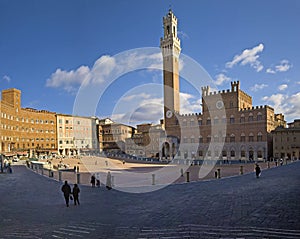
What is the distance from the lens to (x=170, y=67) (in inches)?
2253

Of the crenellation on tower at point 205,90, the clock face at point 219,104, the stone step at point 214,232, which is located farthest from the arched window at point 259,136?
the stone step at point 214,232

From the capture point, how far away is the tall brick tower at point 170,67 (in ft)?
184

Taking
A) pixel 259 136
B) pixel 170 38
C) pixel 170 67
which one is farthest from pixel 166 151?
pixel 170 38

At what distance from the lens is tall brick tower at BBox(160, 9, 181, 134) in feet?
184

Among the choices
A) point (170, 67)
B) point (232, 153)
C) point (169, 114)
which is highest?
point (170, 67)

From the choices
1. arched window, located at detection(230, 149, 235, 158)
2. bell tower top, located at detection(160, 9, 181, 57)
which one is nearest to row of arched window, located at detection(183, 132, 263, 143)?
→ arched window, located at detection(230, 149, 235, 158)

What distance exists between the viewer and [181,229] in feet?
22.9

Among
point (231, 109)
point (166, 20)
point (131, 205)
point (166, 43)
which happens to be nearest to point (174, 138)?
point (231, 109)

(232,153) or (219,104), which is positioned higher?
(219,104)

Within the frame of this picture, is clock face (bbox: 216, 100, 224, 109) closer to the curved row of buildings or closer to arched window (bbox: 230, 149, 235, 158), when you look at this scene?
Answer: the curved row of buildings

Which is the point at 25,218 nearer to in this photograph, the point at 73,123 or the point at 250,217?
the point at 250,217

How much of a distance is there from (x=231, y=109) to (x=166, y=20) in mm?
28841

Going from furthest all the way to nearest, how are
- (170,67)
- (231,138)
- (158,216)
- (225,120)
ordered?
(170,67) → (225,120) → (231,138) → (158,216)

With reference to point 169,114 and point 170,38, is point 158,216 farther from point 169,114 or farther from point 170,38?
point 170,38
